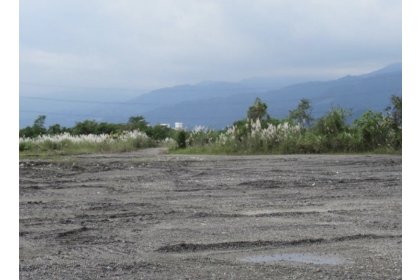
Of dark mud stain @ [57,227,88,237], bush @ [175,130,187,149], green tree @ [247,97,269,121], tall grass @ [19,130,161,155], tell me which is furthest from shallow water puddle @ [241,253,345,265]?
green tree @ [247,97,269,121]

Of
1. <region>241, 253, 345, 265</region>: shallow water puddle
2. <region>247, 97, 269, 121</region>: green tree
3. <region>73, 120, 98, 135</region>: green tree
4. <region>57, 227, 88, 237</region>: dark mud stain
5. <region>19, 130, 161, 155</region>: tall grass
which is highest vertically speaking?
<region>247, 97, 269, 121</region>: green tree

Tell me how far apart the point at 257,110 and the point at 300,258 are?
15.2 m

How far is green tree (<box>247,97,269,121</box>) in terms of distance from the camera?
61.1 feet

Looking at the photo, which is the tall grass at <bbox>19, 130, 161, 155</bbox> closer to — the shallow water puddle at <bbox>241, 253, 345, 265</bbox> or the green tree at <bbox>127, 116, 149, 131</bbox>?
the green tree at <bbox>127, 116, 149, 131</bbox>

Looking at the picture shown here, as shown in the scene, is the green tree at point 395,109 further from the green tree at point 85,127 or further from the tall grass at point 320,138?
the green tree at point 85,127

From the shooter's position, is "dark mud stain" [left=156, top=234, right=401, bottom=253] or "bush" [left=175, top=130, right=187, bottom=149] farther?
"bush" [left=175, top=130, right=187, bottom=149]

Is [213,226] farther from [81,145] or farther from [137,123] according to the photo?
[137,123]

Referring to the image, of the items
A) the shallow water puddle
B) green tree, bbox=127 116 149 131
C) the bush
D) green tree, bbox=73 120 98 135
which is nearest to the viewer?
the shallow water puddle

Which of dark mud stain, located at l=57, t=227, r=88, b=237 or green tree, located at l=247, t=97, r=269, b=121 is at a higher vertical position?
green tree, located at l=247, t=97, r=269, b=121

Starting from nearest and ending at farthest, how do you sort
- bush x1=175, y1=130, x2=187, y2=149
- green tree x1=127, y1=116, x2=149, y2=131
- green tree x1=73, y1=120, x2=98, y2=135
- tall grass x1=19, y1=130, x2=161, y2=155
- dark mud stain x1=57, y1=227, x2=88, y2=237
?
dark mud stain x1=57, y1=227, x2=88, y2=237
tall grass x1=19, y1=130, x2=161, y2=155
bush x1=175, y1=130, x2=187, y2=149
green tree x1=73, y1=120, x2=98, y2=135
green tree x1=127, y1=116, x2=149, y2=131

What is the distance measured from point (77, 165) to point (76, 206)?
495 cm

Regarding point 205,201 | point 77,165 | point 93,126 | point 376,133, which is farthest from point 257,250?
point 93,126

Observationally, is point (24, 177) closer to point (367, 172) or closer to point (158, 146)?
point (367, 172)
